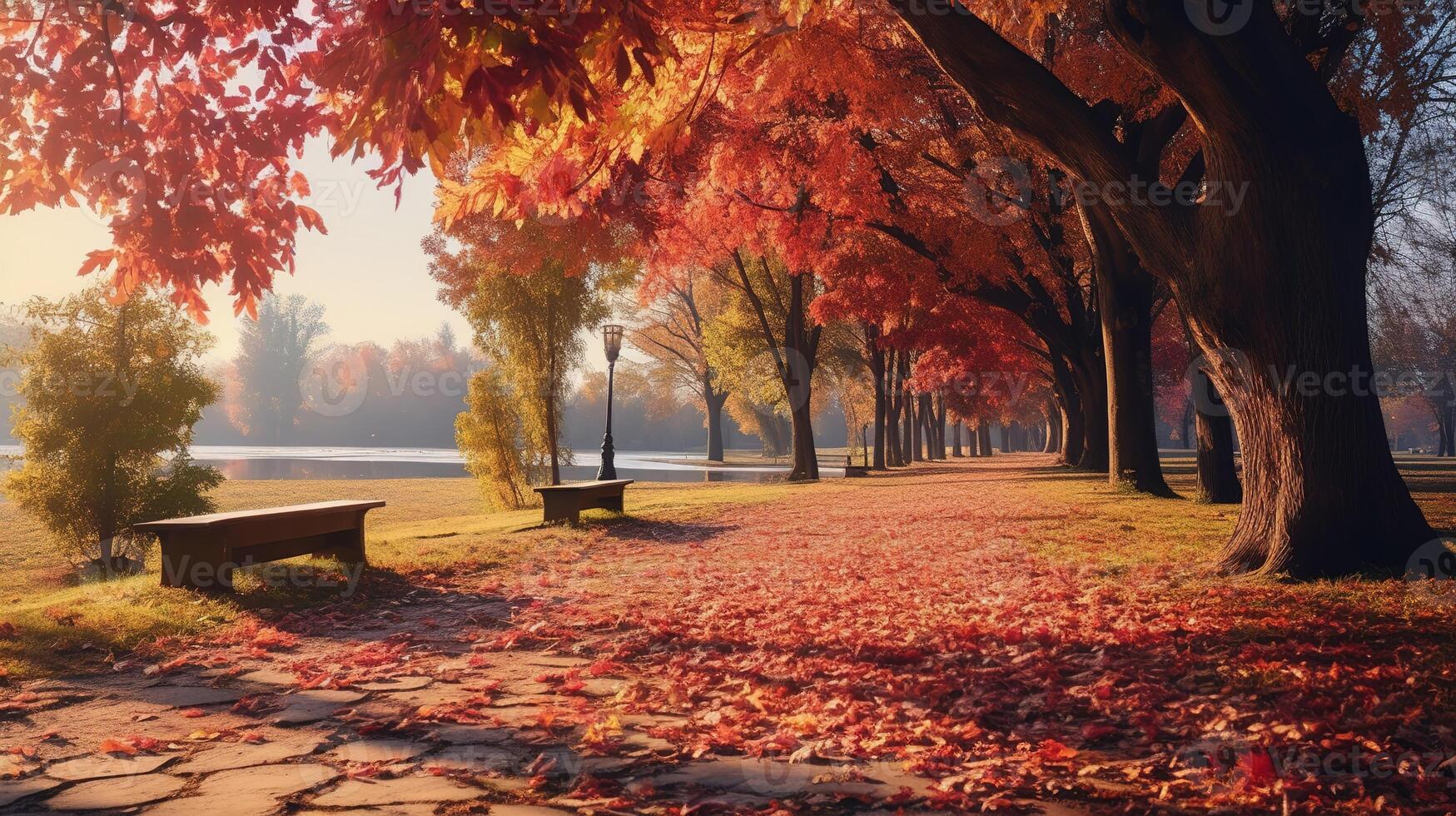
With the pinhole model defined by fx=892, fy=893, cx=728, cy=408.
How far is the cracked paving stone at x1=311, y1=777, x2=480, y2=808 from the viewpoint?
122 inches

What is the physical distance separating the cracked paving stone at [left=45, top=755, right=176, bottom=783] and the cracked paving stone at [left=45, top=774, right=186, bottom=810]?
65mm

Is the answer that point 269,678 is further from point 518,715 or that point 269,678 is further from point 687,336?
point 687,336

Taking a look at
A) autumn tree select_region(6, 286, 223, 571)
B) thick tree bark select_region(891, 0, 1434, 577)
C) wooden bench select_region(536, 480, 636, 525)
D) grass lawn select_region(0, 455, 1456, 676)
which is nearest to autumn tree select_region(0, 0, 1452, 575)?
thick tree bark select_region(891, 0, 1434, 577)

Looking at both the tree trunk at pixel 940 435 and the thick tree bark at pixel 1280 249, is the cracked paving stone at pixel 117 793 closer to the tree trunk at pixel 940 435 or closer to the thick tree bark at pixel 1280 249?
the thick tree bark at pixel 1280 249

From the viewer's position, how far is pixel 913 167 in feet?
58.9

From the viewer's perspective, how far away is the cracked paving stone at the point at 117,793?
10.1ft

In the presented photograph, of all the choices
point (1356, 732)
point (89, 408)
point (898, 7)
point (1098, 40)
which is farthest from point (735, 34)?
point (89, 408)

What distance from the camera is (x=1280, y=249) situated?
6.29 metres

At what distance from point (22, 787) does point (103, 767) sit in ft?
0.94

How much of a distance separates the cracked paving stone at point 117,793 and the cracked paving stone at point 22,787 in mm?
93

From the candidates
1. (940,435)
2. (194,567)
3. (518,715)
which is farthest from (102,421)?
(940,435)

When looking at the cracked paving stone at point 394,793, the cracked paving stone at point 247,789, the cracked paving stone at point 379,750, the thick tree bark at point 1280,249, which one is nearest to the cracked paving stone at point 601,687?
the cracked paving stone at point 379,750

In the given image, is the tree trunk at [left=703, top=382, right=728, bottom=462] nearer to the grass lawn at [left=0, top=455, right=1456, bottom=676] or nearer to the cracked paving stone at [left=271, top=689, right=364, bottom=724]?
the grass lawn at [left=0, top=455, right=1456, bottom=676]

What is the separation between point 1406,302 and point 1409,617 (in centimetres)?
2281
